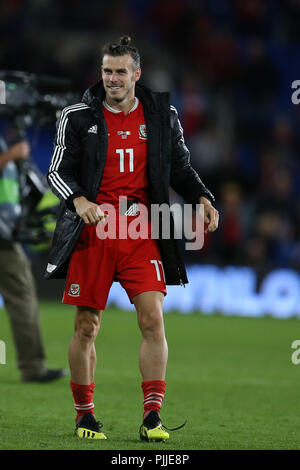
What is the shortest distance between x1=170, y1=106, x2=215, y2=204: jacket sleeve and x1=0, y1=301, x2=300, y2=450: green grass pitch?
1322mm

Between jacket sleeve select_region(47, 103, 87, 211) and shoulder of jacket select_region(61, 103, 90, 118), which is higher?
shoulder of jacket select_region(61, 103, 90, 118)

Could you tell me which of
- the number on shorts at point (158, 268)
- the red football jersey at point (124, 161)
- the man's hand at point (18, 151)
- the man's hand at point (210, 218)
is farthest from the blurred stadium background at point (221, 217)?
the man's hand at point (18, 151)

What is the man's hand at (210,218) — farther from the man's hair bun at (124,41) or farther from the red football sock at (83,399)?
the red football sock at (83,399)

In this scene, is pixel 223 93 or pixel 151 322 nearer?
pixel 151 322

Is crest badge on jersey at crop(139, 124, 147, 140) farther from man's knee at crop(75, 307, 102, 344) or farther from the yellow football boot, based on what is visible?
the yellow football boot

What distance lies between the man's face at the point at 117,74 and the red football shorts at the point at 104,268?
2.41ft

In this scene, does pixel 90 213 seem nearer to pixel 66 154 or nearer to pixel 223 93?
pixel 66 154

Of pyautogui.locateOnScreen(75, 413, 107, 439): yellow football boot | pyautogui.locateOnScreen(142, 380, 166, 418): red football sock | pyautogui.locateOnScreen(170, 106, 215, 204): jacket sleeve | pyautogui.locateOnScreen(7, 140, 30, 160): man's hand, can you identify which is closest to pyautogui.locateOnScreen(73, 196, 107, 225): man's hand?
pyautogui.locateOnScreen(170, 106, 215, 204): jacket sleeve

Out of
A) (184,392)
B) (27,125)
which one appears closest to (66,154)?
(184,392)

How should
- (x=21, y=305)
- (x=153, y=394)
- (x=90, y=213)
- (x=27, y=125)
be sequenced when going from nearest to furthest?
(x=90, y=213), (x=153, y=394), (x=21, y=305), (x=27, y=125)

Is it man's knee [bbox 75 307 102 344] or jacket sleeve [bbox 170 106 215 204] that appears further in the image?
jacket sleeve [bbox 170 106 215 204]

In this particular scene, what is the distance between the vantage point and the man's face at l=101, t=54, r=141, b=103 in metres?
5.33

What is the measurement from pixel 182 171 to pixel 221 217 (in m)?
9.57

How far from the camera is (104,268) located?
5375 mm
